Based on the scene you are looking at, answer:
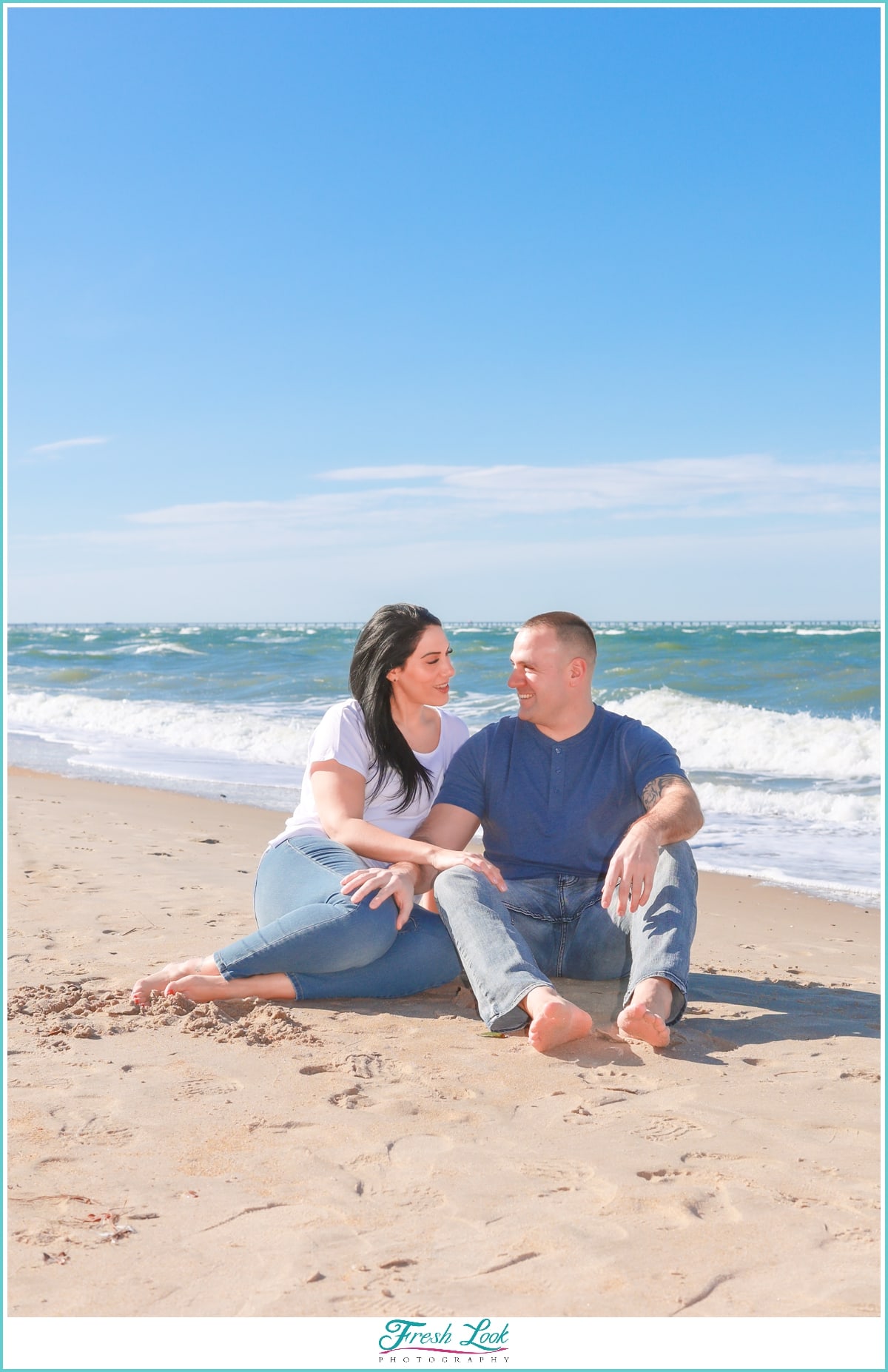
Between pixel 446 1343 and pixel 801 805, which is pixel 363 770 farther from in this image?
pixel 801 805

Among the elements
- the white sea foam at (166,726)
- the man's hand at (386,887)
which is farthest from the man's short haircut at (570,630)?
the white sea foam at (166,726)

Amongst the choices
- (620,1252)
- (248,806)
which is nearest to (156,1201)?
(620,1252)

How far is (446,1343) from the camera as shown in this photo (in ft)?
6.82

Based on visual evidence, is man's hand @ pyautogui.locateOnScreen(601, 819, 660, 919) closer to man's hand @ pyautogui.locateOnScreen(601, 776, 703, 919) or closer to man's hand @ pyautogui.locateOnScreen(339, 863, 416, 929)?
man's hand @ pyautogui.locateOnScreen(601, 776, 703, 919)

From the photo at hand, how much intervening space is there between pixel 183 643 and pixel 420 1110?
129 ft

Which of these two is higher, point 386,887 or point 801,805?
point 386,887

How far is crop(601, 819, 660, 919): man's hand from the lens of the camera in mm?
3559

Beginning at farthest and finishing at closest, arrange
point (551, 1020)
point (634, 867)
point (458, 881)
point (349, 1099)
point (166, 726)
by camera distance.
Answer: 1. point (166, 726)
2. point (458, 881)
3. point (634, 867)
4. point (551, 1020)
5. point (349, 1099)

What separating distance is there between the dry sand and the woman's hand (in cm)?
53

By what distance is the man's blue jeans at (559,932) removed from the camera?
354 centimetres

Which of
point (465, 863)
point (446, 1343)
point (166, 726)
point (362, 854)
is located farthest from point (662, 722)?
point (446, 1343)

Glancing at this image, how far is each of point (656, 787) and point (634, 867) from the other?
1.47 feet

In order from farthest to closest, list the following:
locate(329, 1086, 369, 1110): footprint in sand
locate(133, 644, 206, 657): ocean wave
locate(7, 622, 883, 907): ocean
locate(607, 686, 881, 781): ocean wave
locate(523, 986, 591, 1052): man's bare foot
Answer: locate(133, 644, 206, 657): ocean wave
locate(607, 686, 881, 781): ocean wave
locate(7, 622, 883, 907): ocean
locate(523, 986, 591, 1052): man's bare foot
locate(329, 1086, 369, 1110): footprint in sand

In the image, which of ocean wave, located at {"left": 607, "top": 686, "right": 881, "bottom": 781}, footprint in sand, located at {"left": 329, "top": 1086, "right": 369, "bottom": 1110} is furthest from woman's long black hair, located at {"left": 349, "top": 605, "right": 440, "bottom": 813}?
ocean wave, located at {"left": 607, "top": 686, "right": 881, "bottom": 781}
